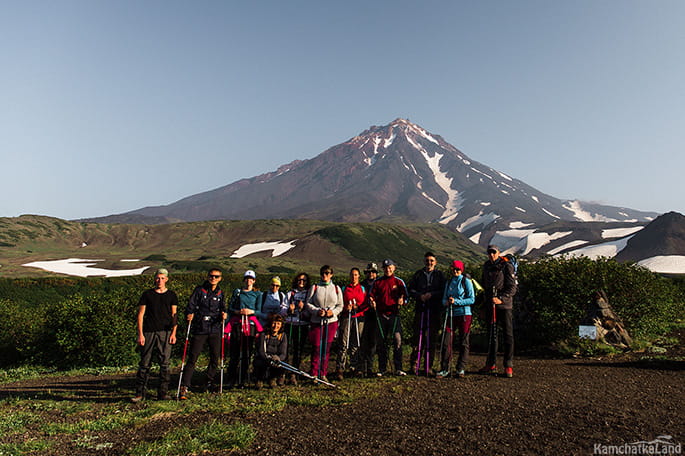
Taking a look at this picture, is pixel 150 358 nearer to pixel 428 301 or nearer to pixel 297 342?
pixel 297 342

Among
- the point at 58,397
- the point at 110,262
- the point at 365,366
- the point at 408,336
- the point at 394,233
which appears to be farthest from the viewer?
the point at 394,233

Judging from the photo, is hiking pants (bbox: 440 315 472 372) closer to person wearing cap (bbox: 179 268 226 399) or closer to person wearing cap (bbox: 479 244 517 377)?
person wearing cap (bbox: 479 244 517 377)

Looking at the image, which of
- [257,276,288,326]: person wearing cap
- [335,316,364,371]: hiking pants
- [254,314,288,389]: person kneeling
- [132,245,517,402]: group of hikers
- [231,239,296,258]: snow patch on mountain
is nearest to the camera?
[132,245,517,402]: group of hikers

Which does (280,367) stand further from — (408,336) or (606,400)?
(408,336)

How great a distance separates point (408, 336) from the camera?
15.2 meters

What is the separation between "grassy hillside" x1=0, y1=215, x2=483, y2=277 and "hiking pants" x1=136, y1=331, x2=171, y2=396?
75.9m

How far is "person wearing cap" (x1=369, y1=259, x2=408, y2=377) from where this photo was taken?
8.85m

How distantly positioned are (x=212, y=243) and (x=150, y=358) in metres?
127

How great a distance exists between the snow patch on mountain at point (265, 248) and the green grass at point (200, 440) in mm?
106187

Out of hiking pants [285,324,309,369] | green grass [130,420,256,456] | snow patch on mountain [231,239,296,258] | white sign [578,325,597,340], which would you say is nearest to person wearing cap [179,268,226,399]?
hiking pants [285,324,309,369]

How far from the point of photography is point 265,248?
118750 mm

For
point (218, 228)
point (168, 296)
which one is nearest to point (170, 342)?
point (168, 296)

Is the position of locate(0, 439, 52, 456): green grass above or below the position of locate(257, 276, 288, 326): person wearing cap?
below

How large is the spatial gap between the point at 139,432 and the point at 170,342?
2076 millimetres
